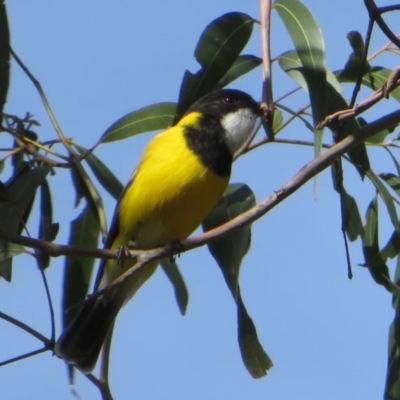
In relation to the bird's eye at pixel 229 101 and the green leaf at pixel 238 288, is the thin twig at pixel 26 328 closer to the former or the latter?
the green leaf at pixel 238 288

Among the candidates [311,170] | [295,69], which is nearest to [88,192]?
[295,69]

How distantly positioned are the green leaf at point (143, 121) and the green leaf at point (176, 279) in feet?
1.46

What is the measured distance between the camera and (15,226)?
2537mm

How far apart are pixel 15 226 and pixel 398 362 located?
117 centimetres

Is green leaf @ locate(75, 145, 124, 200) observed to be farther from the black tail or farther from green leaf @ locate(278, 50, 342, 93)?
green leaf @ locate(278, 50, 342, 93)

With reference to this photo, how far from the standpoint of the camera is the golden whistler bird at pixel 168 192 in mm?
2633

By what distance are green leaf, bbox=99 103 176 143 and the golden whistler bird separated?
0.32 ft

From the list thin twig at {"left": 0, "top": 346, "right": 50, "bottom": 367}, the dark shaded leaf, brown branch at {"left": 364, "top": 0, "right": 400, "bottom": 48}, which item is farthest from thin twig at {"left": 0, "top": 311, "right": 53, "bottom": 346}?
the dark shaded leaf

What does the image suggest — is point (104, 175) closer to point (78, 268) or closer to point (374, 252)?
point (78, 268)

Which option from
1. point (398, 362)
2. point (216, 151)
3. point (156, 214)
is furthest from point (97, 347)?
point (398, 362)

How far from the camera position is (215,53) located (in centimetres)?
251

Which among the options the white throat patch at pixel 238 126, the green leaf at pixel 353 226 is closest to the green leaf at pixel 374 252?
the green leaf at pixel 353 226

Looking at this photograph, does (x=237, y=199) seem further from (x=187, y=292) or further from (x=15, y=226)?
(x=15, y=226)

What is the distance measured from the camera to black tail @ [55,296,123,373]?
2859 mm
